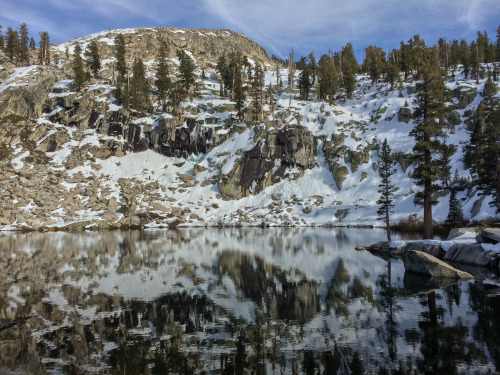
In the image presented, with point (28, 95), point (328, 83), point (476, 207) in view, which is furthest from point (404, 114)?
point (28, 95)

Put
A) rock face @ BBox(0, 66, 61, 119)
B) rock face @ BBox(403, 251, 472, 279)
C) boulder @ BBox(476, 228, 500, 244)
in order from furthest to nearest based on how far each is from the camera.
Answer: rock face @ BBox(0, 66, 61, 119), boulder @ BBox(476, 228, 500, 244), rock face @ BBox(403, 251, 472, 279)

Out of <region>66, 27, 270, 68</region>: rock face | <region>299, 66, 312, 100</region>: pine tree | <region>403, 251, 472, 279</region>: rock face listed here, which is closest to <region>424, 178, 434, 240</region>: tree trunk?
<region>403, 251, 472, 279</region>: rock face

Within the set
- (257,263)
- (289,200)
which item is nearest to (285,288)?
(257,263)

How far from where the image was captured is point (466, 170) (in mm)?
61625

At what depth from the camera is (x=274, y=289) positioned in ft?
56.0

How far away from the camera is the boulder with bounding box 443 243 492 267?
22.6m

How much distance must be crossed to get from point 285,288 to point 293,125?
7322 centimetres

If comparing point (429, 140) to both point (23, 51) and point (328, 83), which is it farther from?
point (23, 51)

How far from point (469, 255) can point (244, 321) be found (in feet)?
64.7

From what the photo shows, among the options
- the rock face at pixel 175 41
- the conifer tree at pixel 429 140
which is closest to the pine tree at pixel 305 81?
the rock face at pixel 175 41

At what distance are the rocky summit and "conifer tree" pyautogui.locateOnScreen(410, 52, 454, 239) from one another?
27.5 metres

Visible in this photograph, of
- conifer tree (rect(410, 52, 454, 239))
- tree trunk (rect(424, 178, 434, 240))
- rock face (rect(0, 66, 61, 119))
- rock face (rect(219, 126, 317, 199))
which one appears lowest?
tree trunk (rect(424, 178, 434, 240))

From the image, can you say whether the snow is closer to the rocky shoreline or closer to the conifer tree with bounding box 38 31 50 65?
the conifer tree with bounding box 38 31 50 65

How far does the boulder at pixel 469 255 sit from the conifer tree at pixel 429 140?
3530 millimetres
